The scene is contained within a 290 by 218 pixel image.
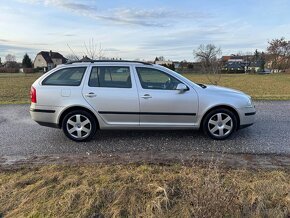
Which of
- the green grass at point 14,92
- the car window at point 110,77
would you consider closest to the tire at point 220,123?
the car window at point 110,77

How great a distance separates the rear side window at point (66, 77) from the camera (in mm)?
5543

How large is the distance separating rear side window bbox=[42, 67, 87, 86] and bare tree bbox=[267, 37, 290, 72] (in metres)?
78.8

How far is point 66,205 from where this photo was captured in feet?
9.76

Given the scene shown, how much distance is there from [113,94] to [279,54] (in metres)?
80.8

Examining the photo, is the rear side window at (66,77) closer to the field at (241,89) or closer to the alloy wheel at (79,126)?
the alloy wheel at (79,126)

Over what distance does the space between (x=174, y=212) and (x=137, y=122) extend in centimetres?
285

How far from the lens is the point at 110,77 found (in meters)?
5.57

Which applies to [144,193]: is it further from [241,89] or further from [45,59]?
[45,59]

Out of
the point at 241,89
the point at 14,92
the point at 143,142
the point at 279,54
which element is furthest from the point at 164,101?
the point at 279,54

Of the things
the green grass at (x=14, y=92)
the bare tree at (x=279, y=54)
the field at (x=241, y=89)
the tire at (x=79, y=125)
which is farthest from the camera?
the bare tree at (x=279, y=54)

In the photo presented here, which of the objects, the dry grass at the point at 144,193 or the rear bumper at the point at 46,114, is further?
the rear bumper at the point at 46,114

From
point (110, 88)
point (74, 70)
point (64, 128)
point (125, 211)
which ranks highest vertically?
point (74, 70)

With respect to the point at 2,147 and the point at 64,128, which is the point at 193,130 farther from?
the point at 2,147

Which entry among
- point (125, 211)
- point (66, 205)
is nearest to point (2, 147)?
point (66, 205)
